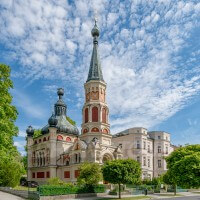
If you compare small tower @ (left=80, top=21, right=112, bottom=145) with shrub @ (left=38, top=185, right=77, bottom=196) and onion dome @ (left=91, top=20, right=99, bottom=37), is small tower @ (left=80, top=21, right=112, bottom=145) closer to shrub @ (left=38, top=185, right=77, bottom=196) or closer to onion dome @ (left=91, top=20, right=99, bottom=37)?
onion dome @ (left=91, top=20, right=99, bottom=37)

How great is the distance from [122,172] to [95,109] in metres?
27.2

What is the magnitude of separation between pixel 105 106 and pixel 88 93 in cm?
540

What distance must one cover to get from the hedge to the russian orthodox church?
472 inches

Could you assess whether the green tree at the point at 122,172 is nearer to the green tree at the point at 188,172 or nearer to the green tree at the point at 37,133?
the green tree at the point at 188,172

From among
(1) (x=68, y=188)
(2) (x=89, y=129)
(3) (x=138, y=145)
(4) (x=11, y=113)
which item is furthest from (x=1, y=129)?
(3) (x=138, y=145)

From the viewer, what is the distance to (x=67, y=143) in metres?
71.7

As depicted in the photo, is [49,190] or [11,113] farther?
[49,190]

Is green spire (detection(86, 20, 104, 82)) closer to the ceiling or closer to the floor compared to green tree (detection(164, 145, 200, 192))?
closer to the ceiling

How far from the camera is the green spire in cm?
7369

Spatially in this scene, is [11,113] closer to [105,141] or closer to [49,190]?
[49,190]

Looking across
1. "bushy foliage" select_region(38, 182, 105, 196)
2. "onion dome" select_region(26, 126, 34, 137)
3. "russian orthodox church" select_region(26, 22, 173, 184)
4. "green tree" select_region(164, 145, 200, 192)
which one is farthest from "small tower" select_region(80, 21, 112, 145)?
"green tree" select_region(164, 145, 200, 192)

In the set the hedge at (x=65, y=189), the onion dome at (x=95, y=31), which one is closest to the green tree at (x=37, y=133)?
the onion dome at (x=95, y=31)

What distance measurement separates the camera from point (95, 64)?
75438 mm

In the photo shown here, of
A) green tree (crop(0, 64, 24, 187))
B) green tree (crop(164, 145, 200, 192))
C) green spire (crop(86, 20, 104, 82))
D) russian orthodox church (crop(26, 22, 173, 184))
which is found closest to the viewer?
green tree (crop(164, 145, 200, 192))
